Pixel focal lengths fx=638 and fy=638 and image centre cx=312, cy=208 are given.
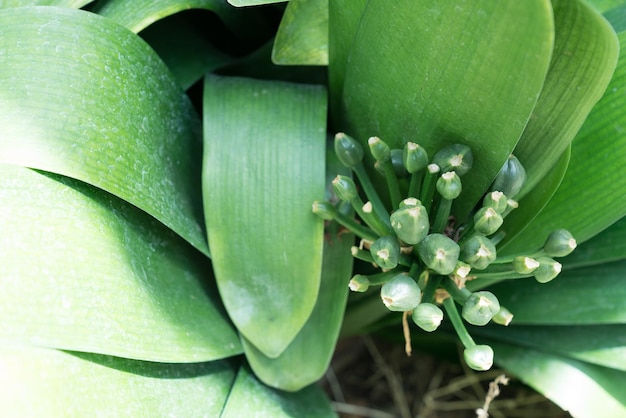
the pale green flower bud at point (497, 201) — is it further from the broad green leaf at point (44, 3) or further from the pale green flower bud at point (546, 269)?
the broad green leaf at point (44, 3)

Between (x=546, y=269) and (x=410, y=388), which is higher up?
(x=546, y=269)

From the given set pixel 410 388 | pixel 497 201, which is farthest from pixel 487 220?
pixel 410 388

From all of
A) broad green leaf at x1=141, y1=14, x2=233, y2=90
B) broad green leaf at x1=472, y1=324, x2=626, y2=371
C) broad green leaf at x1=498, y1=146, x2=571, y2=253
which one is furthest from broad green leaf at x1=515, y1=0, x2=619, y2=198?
broad green leaf at x1=141, y1=14, x2=233, y2=90

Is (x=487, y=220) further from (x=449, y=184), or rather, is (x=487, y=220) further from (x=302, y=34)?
(x=302, y=34)

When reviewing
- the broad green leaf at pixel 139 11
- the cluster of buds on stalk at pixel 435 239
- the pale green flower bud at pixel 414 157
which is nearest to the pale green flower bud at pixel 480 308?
the cluster of buds on stalk at pixel 435 239

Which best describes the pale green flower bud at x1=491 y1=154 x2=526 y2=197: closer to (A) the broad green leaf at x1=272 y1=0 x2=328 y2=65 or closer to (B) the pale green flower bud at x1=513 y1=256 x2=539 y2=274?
(B) the pale green flower bud at x1=513 y1=256 x2=539 y2=274

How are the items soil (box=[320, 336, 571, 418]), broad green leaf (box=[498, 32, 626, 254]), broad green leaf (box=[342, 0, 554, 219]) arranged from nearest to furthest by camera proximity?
broad green leaf (box=[342, 0, 554, 219]), broad green leaf (box=[498, 32, 626, 254]), soil (box=[320, 336, 571, 418])
